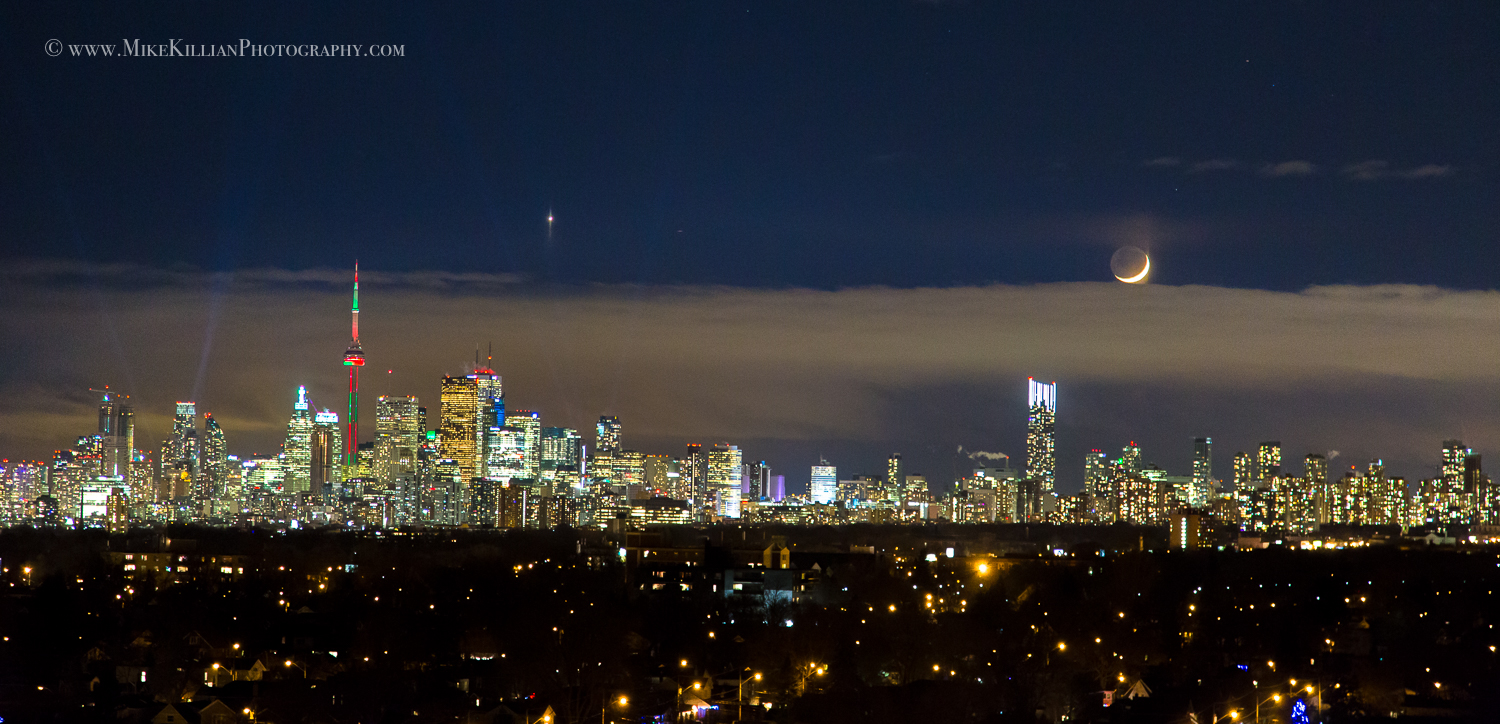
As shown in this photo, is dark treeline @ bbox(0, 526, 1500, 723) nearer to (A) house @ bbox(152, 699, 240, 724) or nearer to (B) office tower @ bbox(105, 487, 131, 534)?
(A) house @ bbox(152, 699, 240, 724)

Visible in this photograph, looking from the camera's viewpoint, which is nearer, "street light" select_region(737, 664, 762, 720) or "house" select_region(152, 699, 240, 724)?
"house" select_region(152, 699, 240, 724)

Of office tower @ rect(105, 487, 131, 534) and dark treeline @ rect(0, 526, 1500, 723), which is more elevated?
dark treeline @ rect(0, 526, 1500, 723)

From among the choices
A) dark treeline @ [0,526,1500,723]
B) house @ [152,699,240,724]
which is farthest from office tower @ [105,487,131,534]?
house @ [152,699,240,724]

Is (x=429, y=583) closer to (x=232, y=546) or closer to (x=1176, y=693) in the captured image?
(x=1176, y=693)

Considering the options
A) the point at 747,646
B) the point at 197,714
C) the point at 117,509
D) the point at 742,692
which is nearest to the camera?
Answer: the point at 197,714

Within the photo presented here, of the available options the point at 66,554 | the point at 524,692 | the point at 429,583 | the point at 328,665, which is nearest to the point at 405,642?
the point at 328,665

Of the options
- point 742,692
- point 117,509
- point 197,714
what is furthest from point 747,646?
point 117,509

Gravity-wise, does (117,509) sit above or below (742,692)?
below

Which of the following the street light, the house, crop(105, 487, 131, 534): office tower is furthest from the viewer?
crop(105, 487, 131, 534): office tower

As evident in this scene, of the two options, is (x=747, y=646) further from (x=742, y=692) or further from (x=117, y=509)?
(x=117, y=509)
